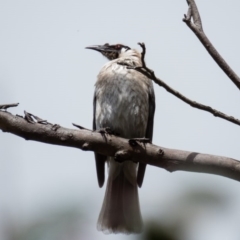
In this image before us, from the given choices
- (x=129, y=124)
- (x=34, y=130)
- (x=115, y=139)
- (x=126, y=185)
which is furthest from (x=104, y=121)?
(x=34, y=130)

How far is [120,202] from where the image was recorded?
5.16m

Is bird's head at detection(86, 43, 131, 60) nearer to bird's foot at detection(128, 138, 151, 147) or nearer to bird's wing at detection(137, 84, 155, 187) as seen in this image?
bird's wing at detection(137, 84, 155, 187)

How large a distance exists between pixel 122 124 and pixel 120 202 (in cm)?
81

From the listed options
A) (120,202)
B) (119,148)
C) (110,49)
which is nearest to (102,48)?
(110,49)

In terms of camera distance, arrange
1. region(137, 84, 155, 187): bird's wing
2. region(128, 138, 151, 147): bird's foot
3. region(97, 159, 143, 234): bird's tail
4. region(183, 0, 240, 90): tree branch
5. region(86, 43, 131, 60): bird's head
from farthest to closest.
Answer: region(86, 43, 131, 60): bird's head, region(137, 84, 155, 187): bird's wing, region(97, 159, 143, 234): bird's tail, region(128, 138, 151, 147): bird's foot, region(183, 0, 240, 90): tree branch

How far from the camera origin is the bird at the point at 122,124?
190 inches

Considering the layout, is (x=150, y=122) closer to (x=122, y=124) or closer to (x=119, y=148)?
(x=122, y=124)

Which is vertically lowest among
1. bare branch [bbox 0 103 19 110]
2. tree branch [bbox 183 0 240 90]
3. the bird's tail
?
the bird's tail

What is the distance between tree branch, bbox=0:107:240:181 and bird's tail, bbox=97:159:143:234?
1.53m

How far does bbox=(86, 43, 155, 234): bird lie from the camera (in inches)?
190

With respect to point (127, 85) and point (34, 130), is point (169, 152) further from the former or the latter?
point (127, 85)

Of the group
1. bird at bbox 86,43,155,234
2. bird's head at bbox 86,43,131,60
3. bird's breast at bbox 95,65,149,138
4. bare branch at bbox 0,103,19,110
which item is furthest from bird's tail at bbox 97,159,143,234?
bare branch at bbox 0,103,19,110

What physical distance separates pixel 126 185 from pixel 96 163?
1.28ft

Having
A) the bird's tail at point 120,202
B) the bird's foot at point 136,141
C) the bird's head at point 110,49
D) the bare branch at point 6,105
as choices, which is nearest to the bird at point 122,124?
the bird's tail at point 120,202
